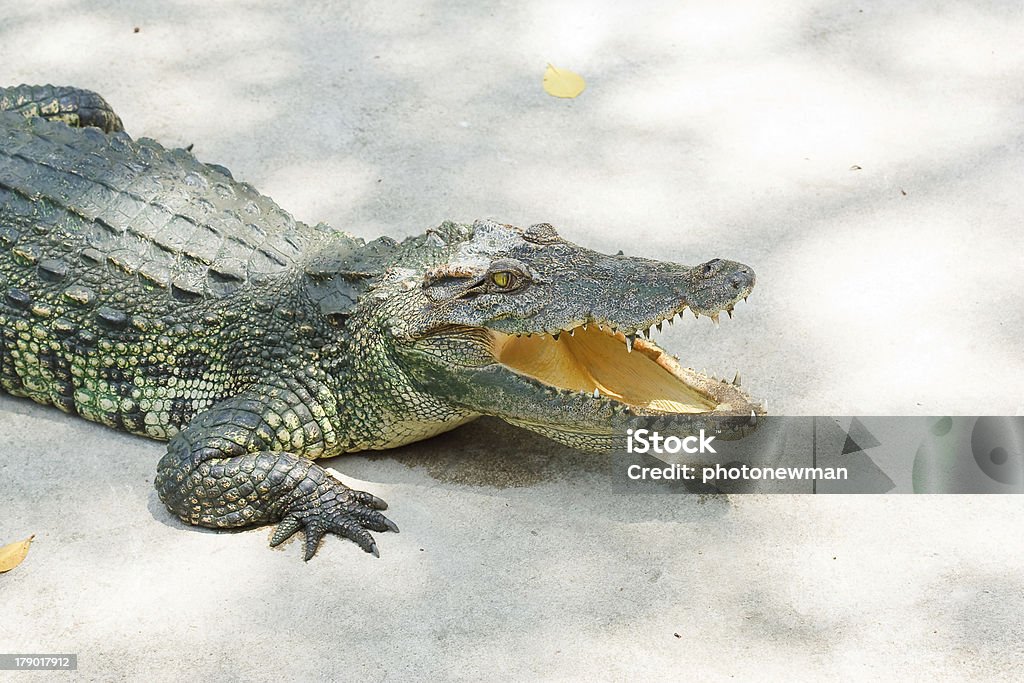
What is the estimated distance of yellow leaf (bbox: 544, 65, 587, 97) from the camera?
6.77 m

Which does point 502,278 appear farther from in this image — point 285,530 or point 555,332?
point 285,530

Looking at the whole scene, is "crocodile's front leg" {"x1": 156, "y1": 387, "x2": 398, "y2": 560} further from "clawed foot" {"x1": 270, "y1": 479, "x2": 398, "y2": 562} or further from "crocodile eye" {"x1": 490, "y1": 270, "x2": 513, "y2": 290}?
"crocodile eye" {"x1": 490, "y1": 270, "x2": 513, "y2": 290}

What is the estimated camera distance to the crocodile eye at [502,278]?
13.9 feet

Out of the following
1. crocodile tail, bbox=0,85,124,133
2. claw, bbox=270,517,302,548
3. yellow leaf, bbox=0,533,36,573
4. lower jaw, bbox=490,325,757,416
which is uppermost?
crocodile tail, bbox=0,85,124,133

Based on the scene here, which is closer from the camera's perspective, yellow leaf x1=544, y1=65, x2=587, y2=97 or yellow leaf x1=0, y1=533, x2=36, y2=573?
yellow leaf x1=0, y1=533, x2=36, y2=573

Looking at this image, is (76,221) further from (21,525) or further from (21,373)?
(21,525)

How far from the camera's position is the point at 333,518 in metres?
4.31

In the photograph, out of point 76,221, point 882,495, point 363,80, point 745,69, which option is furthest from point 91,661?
point 745,69

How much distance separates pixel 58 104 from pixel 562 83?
2686 millimetres

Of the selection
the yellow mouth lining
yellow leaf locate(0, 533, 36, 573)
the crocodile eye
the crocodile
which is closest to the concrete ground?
yellow leaf locate(0, 533, 36, 573)

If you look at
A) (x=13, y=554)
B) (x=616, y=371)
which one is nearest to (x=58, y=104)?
(x=13, y=554)

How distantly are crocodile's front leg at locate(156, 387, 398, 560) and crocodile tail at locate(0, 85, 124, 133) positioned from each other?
2.46 m

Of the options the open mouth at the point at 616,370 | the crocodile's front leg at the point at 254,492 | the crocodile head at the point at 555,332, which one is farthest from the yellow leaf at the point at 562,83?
the crocodile's front leg at the point at 254,492

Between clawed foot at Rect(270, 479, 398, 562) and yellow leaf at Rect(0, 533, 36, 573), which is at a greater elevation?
yellow leaf at Rect(0, 533, 36, 573)
